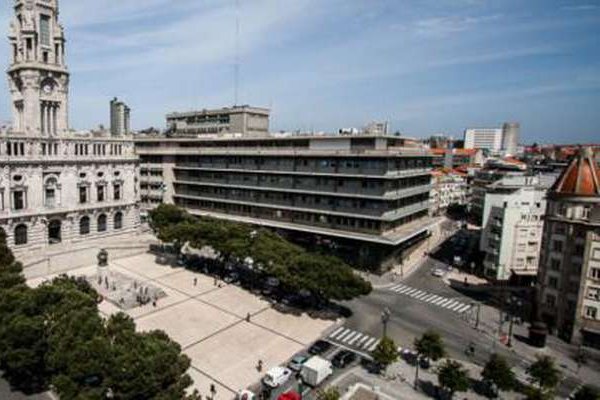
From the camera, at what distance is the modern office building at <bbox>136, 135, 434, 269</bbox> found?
79.0 meters

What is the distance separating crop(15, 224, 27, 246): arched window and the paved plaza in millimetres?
13612

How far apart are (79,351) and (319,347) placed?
27.8 metres

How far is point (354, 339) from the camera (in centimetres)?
5466

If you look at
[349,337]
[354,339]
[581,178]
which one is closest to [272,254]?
[349,337]

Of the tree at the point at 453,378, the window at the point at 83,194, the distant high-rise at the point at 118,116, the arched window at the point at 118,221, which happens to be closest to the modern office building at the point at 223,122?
the distant high-rise at the point at 118,116

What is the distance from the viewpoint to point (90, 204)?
9400 cm

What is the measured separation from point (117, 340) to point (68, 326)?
5.23 metres

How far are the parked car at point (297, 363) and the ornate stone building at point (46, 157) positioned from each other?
218ft

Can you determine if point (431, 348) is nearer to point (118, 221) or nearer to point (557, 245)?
point (557, 245)

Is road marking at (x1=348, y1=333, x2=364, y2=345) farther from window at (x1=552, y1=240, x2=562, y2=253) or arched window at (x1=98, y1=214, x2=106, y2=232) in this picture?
arched window at (x1=98, y1=214, x2=106, y2=232)

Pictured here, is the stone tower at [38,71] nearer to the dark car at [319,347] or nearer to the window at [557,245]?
the dark car at [319,347]

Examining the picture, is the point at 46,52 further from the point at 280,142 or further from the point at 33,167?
the point at 280,142

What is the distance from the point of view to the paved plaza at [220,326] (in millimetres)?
45875

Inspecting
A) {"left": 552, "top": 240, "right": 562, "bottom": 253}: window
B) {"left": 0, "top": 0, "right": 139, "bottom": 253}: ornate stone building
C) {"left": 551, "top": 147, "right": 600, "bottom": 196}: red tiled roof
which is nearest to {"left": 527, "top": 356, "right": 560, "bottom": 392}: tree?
{"left": 552, "top": 240, "right": 562, "bottom": 253}: window
